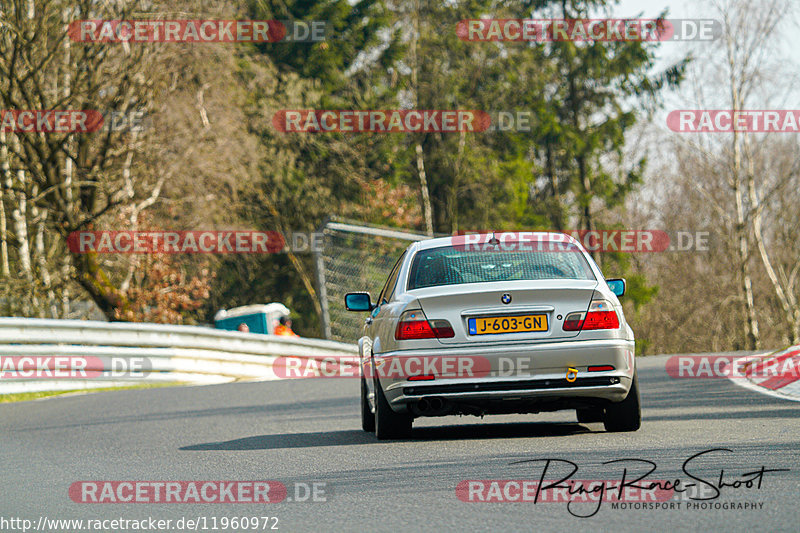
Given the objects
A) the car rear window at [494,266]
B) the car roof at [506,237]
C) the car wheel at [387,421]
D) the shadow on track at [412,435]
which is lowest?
the shadow on track at [412,435]

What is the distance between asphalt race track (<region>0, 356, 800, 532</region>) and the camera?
5465 mm

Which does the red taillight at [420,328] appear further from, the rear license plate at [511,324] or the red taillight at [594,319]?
the red taillight at [594,319]

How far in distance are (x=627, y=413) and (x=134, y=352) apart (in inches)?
452

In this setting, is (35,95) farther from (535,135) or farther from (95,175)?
(535,135)

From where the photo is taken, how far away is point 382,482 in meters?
6.71

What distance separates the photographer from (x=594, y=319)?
8.35 metres

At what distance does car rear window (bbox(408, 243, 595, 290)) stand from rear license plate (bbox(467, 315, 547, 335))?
0.45 meters

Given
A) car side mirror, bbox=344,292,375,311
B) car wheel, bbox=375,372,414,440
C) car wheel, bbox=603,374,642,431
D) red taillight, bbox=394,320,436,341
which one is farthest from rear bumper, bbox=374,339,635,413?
car side mirror, bbox=344,292,375,311

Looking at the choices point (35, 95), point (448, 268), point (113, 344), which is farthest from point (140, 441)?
point (35, 95)

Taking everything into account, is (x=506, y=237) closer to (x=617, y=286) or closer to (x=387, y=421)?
(x=617, y=286)

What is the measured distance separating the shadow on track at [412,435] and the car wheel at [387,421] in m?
0.08

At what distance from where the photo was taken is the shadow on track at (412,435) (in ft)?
29.9

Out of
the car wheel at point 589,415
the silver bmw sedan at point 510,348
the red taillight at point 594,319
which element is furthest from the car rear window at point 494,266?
the car wheel at point 589,415

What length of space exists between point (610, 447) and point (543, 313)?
1.09 metres
